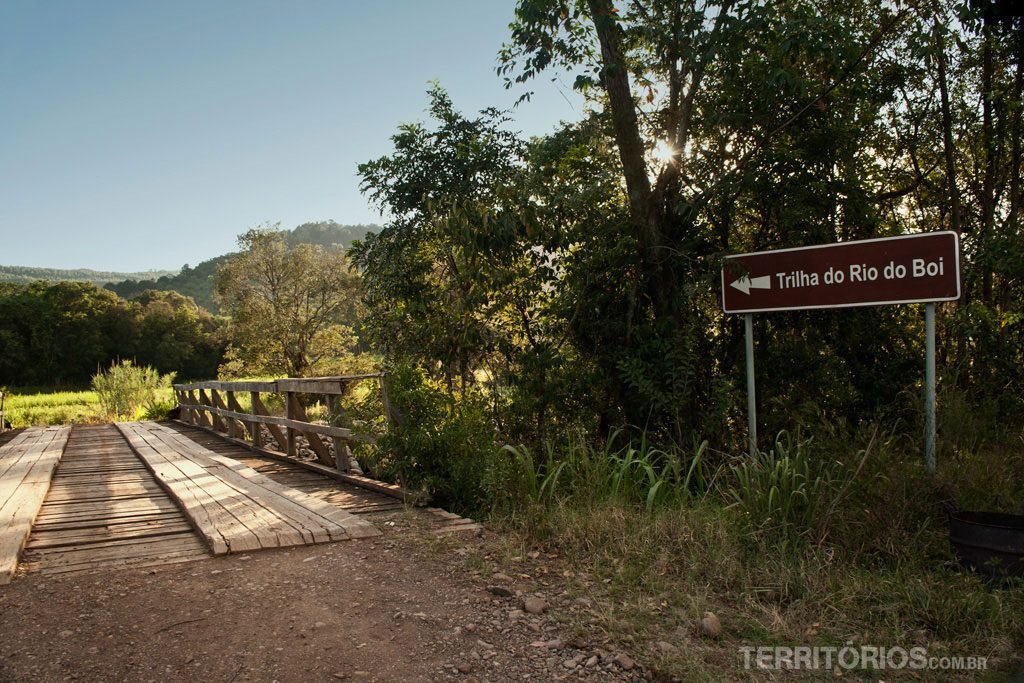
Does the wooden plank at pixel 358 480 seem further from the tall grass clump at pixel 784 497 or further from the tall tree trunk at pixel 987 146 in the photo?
the tall tree trunk at pixel 987 146

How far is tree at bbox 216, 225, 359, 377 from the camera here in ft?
88.6

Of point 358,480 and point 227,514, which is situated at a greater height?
point 227,514

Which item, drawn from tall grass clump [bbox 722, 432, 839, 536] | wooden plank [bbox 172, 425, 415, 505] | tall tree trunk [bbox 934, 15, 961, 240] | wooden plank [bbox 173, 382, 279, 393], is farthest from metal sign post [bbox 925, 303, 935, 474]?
wooden plank [bbox 173, 382, 279, 393]

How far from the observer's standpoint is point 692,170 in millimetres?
7117

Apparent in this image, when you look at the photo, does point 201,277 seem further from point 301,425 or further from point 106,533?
point 106,533

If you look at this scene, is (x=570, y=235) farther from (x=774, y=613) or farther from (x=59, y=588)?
(x=59, y=588)

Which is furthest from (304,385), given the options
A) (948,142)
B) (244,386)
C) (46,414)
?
(46,414)

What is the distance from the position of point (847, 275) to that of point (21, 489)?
7.28 meters

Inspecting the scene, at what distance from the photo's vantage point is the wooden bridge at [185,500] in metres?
4.54

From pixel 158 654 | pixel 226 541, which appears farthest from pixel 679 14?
pixel 158 654

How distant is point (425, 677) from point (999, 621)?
8.22 feet

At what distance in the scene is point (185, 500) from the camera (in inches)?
228

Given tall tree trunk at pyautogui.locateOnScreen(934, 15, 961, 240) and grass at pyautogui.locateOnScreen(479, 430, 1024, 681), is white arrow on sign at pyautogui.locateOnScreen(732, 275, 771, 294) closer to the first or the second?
grass at pyautogui.locateOnScreen(479, 430, 1024, 681)

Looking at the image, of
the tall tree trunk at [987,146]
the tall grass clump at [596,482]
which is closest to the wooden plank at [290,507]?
the tall grass clump at [596,482]
